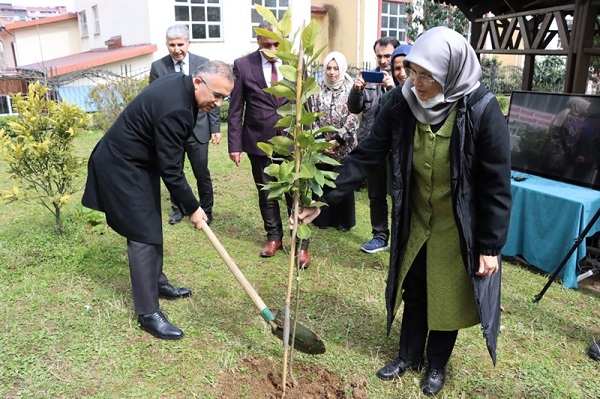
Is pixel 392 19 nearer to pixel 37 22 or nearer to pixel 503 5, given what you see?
pixel 503 5

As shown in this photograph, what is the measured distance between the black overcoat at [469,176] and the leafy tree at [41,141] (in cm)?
286

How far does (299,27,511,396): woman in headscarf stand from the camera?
6.81 feet

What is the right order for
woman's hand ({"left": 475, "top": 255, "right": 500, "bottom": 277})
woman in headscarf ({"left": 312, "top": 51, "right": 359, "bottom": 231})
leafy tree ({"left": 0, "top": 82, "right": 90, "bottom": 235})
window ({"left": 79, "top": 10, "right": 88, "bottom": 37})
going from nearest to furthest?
woman's hand ({"left": 475, "top": 255, "right": 500, "bottom": 277})
leafy tree ({"left": 0, "top": 82, "right": 90, "bottom": 235})
woman in headscarf ({"left": 312, "top": 51, "right": 359, "bottom": 231})
window ({"left": 79, "top": 10, "right": 88, "bottom": 37})

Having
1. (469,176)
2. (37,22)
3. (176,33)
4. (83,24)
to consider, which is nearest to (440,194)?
(469,176)

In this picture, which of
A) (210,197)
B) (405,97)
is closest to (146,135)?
(405,97)

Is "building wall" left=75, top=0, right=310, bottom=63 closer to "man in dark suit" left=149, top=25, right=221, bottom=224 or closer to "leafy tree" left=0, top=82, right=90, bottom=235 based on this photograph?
"man in dark suit" left=149, top=25, right=221, bottom=224

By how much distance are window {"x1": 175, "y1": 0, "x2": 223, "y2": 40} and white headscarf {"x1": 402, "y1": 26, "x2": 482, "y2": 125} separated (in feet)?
50.4

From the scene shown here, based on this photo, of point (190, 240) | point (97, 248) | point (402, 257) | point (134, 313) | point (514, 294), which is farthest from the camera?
point (190, 240)

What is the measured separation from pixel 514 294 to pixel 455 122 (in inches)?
84.6

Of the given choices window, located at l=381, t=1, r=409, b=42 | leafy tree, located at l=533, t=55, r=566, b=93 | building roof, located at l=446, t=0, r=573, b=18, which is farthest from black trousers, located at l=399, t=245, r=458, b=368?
window, located at l=381, t=1, r=409, b=42

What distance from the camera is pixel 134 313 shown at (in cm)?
337

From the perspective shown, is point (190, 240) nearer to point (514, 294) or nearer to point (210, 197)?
point (210, 197)

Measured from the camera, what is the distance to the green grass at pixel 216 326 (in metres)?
2.70

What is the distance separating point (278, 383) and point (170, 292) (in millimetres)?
1276
